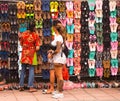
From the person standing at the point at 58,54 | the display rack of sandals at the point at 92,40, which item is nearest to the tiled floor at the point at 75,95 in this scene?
the person standing at the point at 58,54

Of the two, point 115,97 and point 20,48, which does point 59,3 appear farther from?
point 115,97

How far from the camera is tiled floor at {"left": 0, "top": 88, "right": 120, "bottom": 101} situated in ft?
30.8

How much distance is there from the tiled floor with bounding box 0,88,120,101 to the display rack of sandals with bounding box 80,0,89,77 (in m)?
0.80

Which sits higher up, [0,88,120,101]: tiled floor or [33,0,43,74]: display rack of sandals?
[33,0,43,74]: display rack of sandals

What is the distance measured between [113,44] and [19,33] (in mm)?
2879

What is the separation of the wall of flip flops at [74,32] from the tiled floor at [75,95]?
773mm

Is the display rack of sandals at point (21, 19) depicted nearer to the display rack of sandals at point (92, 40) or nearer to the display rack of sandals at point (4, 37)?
the display rack of sandals at point (4, 37)

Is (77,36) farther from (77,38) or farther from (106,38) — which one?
(106,38)

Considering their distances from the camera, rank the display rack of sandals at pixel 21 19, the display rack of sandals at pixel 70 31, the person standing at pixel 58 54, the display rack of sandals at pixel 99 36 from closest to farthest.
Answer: the person standing at pixel 58 54
the display rack of sandals at pixel 21 19
the display rack of sandals at pixel 70 31
the display rack of sandals at pixel 99 36

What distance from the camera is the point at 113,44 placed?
11.2 m

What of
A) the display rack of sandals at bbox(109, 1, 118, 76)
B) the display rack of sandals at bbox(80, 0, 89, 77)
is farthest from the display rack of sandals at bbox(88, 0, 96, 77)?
the display rack of sandals at bbox(109, 1, 118, 76)

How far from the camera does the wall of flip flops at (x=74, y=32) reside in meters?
10.7

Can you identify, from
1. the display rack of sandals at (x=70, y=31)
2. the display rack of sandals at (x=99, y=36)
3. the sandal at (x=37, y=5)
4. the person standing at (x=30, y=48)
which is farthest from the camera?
the display rack of sandals at (x=99, y=36)

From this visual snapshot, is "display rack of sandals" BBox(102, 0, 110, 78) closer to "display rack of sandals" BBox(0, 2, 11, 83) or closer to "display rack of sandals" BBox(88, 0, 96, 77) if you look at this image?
"display rack of sandals" BBox(88, 0, 96, 77)
